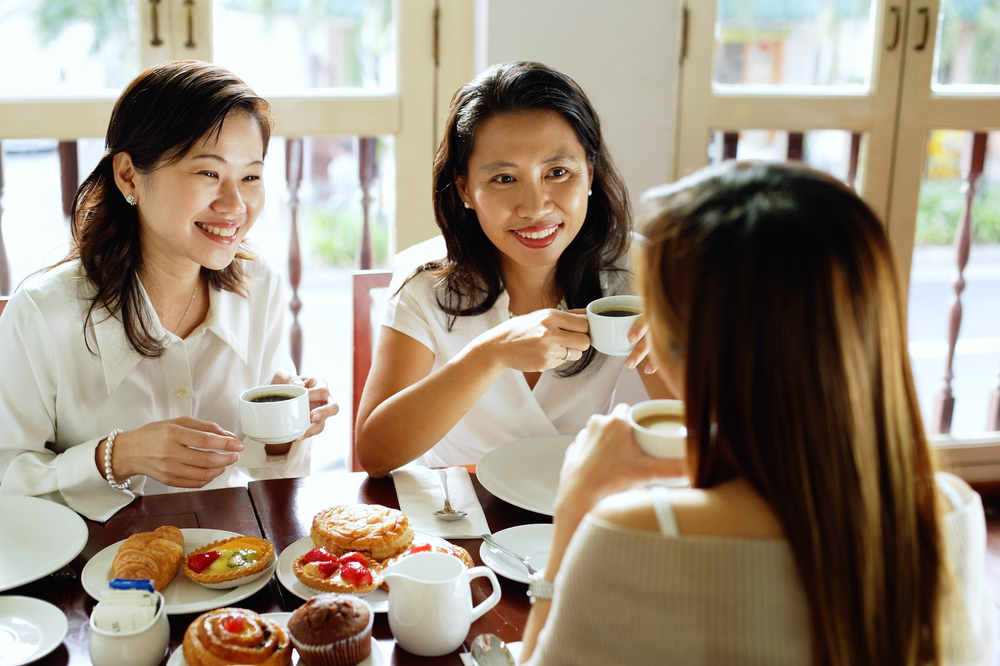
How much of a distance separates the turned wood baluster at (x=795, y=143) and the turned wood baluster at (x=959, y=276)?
24.8 inches

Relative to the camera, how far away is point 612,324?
138 cm

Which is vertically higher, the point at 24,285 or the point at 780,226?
the point at 780,226

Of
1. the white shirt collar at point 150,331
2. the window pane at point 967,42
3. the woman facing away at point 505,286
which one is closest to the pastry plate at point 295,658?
the woman facing away at point 505,286

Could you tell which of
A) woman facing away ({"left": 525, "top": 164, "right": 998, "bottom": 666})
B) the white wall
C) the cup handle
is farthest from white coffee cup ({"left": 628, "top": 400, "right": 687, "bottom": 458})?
the white wall

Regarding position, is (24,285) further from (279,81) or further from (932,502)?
(932,502)

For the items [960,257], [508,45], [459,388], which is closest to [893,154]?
[960,257]

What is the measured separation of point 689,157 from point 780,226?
1.98 metres

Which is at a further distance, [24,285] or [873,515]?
[24,285]

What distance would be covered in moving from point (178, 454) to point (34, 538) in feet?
0.78

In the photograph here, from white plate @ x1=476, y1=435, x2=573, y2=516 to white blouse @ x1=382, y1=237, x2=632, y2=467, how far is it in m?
0.20

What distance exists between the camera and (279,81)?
97.2 inches

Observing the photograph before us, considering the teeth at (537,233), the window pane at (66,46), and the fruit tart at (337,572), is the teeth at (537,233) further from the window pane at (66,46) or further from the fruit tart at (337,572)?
the window pane at (66,46)

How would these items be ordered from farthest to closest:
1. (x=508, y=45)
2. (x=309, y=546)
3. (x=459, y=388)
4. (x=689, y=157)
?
(x=689, y=157) < (x=508, y=45) < (x=459, y=388) < (x=309, y=546)

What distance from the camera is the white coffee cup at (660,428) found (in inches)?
35.1
